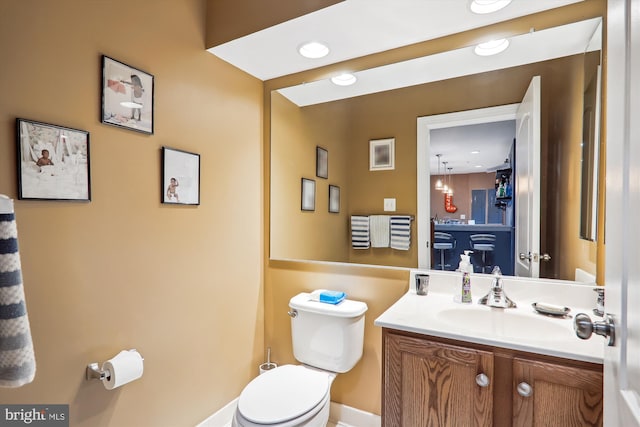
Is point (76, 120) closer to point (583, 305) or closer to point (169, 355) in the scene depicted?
point (169, 355)

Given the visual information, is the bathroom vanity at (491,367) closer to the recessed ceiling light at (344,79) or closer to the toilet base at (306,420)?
the toilet base at (306,420)

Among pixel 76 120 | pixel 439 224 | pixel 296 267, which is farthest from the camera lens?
pixel 296 267

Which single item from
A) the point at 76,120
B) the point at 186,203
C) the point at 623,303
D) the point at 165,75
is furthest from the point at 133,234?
the point at 623,303

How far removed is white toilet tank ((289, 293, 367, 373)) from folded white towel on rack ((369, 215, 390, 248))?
0.36 metres

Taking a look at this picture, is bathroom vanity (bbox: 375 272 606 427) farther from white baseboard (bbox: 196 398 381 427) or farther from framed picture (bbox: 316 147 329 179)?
framed picture (bbox: 316 147 329 179)

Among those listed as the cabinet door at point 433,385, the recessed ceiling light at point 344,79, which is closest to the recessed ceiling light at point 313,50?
the recessed ceiling light at point 344,79

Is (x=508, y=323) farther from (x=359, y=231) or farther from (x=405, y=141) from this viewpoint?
(x=405, y=141)

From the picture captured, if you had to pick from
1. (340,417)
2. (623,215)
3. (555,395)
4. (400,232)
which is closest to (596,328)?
(623,215)

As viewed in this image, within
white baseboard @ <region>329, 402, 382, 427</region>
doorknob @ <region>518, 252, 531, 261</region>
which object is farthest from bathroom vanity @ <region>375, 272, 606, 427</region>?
white baseboard @ <region>329, 402, 382, 427</region>

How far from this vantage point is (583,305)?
1430 mm

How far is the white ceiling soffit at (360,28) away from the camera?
1.48 meters

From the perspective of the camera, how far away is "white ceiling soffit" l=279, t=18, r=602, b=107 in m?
1.50

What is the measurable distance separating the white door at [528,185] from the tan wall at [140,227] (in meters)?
1.49

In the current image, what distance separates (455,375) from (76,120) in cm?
170
